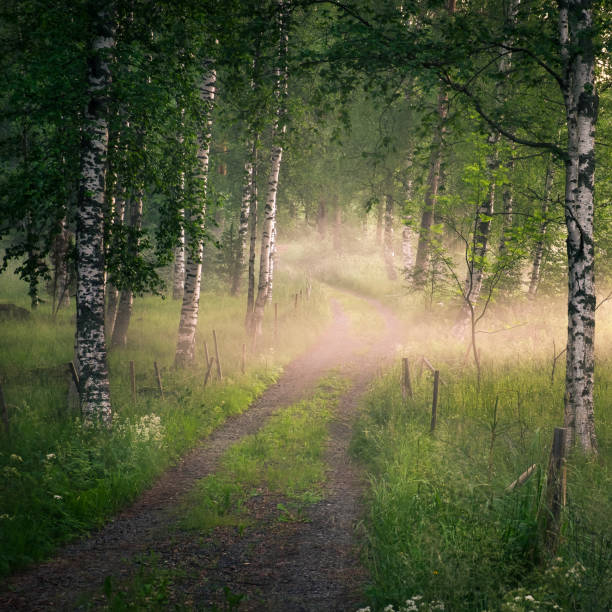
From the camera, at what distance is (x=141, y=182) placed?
31.4ft

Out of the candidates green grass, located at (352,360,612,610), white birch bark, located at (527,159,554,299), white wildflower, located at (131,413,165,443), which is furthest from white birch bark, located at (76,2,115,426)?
white birch bark, located at (527,159,554,299)

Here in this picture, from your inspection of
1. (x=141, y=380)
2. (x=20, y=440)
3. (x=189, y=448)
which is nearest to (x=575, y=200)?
(x=189, y=448)

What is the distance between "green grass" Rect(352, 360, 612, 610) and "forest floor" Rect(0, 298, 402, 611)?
1.48ft

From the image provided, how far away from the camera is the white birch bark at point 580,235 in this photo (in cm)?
655

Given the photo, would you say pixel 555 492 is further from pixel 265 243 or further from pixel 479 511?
pixel 265 243

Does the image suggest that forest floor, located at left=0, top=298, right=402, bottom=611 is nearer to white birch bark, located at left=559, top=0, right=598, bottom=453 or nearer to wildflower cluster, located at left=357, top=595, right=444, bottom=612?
wildflower cluster, located at left=357, top=595, right=444, bottom=612

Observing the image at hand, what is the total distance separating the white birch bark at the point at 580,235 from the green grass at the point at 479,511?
2.13 feet

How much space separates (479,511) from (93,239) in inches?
285

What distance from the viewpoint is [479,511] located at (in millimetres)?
4914

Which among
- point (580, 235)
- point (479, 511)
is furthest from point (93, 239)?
point (580, 235)

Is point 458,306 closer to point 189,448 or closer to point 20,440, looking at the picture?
point 189,448

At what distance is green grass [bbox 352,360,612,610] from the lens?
382 cm

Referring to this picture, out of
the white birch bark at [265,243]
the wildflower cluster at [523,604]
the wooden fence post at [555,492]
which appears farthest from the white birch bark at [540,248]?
the wildflower cluster at [523,604]

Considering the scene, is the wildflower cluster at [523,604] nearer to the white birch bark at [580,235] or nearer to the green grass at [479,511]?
the green grass at [479,511]
